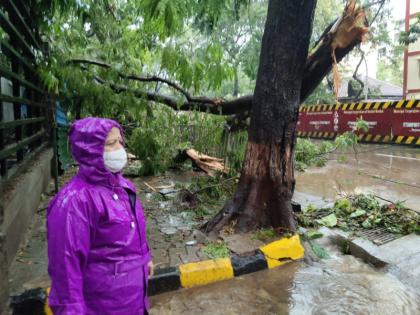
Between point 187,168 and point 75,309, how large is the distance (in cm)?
752

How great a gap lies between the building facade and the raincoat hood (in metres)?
23.3

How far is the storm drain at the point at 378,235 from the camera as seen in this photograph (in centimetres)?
457

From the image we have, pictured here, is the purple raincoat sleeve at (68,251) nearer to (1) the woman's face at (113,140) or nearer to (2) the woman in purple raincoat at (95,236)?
(2) the woman in purple raincoat at (95,236)

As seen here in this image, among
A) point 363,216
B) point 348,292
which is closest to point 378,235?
point 363,216

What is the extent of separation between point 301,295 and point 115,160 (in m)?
2.47

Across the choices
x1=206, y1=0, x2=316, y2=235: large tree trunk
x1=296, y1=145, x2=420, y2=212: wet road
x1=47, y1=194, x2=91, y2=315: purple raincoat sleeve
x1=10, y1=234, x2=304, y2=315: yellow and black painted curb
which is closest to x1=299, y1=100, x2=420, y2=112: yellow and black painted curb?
x1=296, y1=145, x2=420, y2=212: wet road

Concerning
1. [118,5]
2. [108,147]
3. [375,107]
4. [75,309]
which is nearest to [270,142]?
[108,147]

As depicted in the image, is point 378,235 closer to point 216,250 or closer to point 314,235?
point 314,235

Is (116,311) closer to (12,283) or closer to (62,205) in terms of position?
(62,205)

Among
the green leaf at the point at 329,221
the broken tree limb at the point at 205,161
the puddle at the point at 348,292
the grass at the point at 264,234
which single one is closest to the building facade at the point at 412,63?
the broken tree limb at the point at 205,161

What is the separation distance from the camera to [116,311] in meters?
1.82

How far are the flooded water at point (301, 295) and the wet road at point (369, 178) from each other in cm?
263

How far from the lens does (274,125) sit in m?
4.48

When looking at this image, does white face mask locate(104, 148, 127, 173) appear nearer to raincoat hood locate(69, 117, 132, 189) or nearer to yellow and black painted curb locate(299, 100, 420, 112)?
raincoat hood locate(69, 117, 132, 189)
